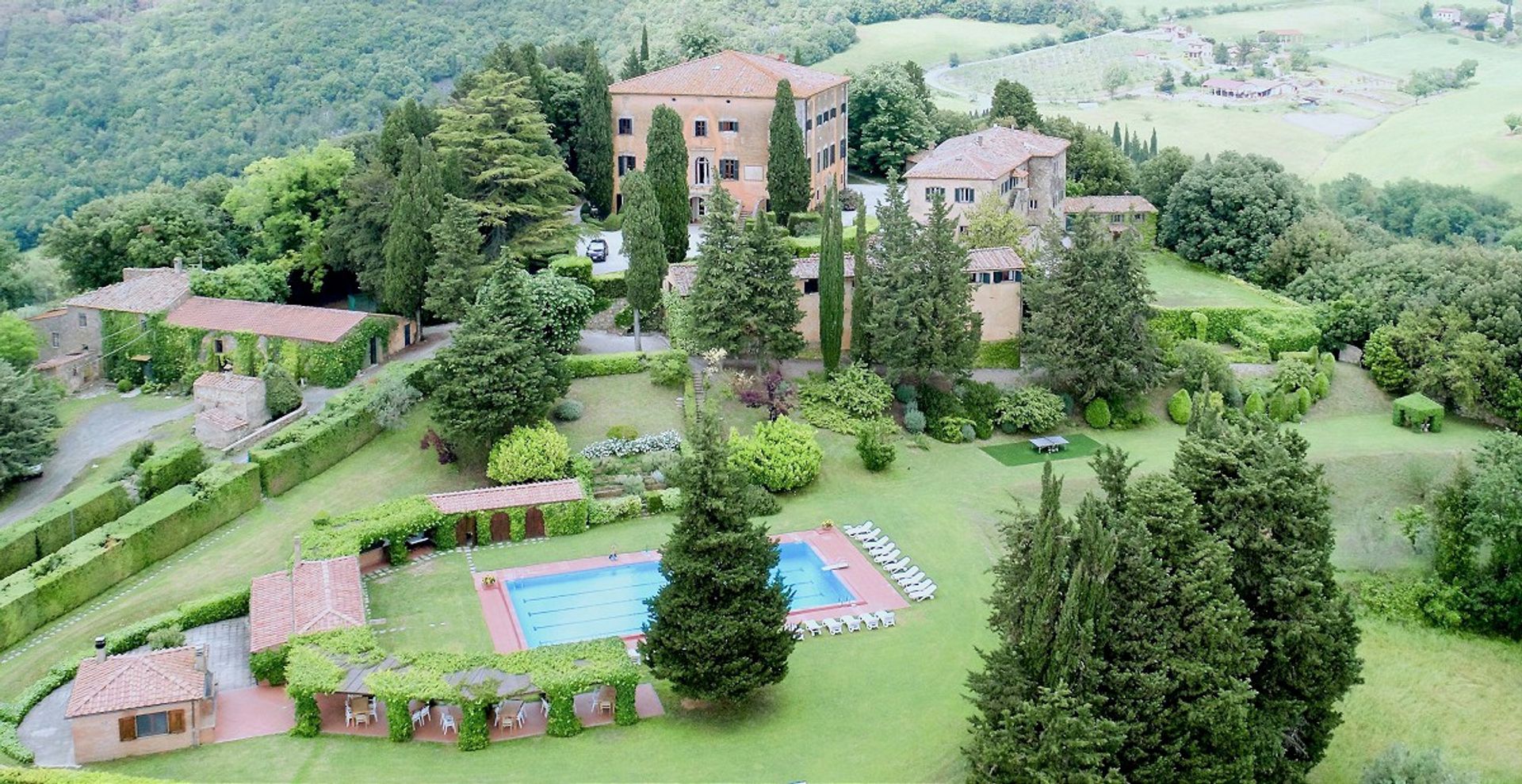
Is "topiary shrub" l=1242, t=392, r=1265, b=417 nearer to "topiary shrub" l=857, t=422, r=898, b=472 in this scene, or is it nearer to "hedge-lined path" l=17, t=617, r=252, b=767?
"topiary shrub" l=857, t=422, r=898, b=472

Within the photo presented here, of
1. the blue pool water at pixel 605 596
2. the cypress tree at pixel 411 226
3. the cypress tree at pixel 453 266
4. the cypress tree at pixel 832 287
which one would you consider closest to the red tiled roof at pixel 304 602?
the blue pool water at pixel 605 596

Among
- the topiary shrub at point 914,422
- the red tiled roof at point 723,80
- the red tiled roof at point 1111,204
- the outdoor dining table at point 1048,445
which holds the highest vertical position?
the red tiled roof at point 723,80

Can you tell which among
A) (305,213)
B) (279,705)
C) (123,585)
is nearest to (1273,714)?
(279,705)

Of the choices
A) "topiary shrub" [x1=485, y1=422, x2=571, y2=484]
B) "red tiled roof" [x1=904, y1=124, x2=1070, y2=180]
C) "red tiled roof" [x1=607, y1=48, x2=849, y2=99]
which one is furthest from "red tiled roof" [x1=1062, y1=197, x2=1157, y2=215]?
"topiary shrub" [x1=485, y1=422, x2=571, y2=484]

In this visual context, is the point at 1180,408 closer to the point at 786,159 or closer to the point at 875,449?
the point at 875,449

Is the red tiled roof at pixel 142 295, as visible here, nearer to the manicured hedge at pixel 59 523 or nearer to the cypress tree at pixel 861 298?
the manicured hedge at pixel 59 523
